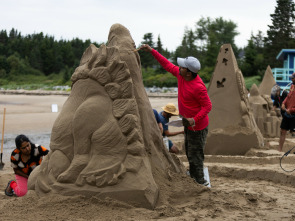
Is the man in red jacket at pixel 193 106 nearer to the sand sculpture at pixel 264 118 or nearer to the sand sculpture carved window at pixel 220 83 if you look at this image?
the sand sculpture carved window at pixel 220 83

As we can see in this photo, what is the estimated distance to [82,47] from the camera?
61.8m

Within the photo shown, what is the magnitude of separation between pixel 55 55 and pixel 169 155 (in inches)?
2202

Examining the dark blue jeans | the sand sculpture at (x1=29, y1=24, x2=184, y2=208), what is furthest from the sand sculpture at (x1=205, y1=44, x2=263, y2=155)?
the sand sculpture at (x1=29, y1=24, x2=184, y2=208)

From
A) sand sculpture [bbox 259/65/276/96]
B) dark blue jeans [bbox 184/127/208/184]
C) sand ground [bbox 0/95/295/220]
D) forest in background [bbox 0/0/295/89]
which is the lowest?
sand ground [bbox 0/95/295/220]

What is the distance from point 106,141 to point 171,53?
5206 cm

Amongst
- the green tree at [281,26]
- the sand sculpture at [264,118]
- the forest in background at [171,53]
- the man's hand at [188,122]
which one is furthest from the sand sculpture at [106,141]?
the green tree at [281,26]

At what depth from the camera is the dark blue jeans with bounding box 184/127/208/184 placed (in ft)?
13.1

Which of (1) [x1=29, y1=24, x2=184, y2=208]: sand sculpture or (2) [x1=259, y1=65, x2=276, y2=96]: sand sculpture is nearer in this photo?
(1) [x1=29, y1=24, x2=184, y2=208]: sand sculpture

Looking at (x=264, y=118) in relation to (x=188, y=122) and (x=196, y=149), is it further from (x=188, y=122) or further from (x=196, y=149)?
(x=188, y=122)

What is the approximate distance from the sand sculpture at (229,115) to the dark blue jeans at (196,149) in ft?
9.25

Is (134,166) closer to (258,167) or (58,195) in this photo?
(58,195)

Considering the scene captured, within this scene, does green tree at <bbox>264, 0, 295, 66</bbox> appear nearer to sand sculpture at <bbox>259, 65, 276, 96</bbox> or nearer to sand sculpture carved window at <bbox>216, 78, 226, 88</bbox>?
sand sculpture at <bbox>259, 65, 276, 96</bbox>

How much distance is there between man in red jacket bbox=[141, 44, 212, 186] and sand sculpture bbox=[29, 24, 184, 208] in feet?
1.32

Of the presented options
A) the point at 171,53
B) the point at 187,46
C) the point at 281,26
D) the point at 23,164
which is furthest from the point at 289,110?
the point at 171,53
